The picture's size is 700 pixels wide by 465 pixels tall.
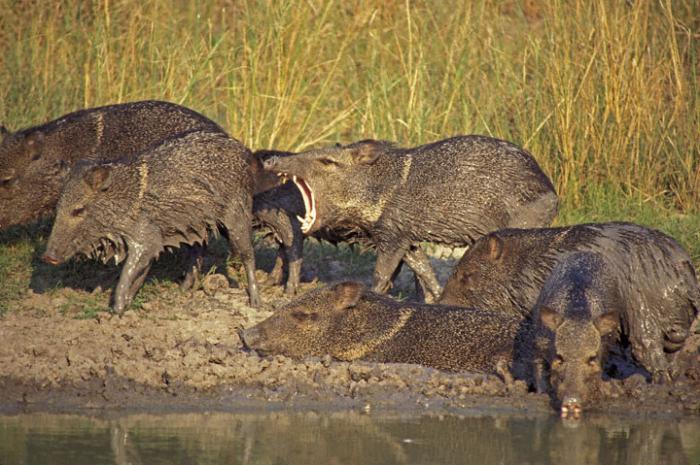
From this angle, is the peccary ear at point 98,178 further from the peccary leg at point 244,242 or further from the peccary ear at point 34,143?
the peccary ear at point 34,143

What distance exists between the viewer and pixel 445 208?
848 cm

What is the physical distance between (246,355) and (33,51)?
18.6ft

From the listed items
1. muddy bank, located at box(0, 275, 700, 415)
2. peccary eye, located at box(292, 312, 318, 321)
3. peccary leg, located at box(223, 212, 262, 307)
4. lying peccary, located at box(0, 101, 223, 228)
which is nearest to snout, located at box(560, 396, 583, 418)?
muddy bank, located at box(0, 275, 700, 415)

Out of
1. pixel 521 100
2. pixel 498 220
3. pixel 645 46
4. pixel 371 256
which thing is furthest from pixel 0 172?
pixel 645 46

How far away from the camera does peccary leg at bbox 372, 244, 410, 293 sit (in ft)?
28.0

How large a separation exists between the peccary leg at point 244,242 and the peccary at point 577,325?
7.27ft

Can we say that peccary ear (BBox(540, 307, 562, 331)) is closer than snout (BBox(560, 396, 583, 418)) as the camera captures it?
No

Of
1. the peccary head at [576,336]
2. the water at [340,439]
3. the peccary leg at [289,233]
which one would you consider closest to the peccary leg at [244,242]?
the peccary leg at [289,233]

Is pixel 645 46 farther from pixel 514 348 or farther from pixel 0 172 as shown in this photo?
pixel 0 172

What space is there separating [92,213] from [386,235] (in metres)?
1.97

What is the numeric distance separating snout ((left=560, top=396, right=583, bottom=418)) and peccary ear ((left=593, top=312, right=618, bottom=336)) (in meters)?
0.38

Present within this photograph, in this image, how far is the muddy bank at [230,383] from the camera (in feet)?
21.7

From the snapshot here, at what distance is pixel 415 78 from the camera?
36.4ft

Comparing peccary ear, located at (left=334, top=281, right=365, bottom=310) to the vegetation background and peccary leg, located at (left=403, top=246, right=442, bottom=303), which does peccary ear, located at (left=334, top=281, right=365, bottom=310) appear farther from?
the vegetation background
